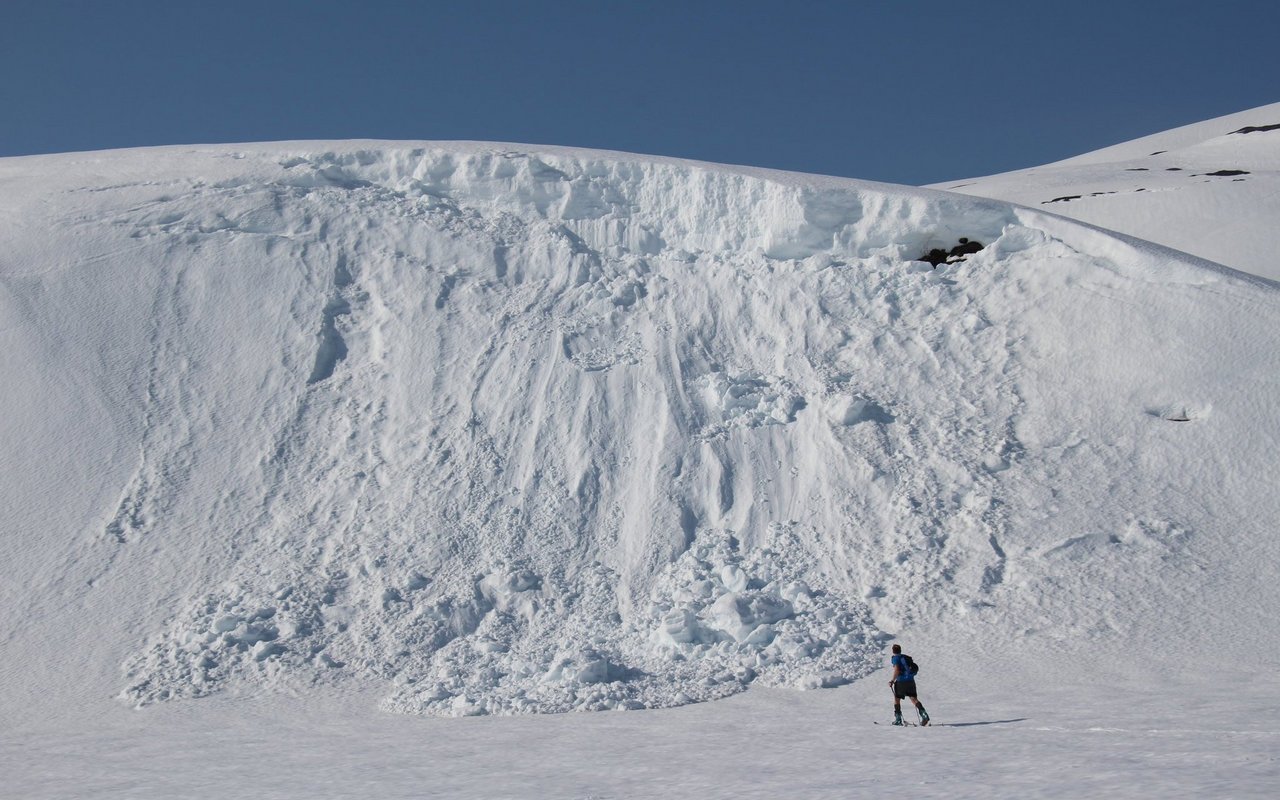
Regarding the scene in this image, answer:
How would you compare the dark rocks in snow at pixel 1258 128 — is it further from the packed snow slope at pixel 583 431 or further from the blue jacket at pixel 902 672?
the blue jacket at pixel 902 672

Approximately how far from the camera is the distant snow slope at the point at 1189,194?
28641 millimetres

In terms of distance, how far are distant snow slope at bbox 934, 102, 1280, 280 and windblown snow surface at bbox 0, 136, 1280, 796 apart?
10038 millimetres

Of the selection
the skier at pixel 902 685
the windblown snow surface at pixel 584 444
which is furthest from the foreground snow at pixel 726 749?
the skier at pixel 902 685

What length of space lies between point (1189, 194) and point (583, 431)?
22.0 m

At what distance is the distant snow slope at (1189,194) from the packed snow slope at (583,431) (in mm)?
10197

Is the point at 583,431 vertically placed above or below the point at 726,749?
above

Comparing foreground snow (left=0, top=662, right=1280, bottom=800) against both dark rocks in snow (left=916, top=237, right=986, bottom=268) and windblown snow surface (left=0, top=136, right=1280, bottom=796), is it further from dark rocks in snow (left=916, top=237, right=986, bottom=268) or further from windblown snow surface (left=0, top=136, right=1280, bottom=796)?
dark rocks in snow (left=916, top=237, right=986, bottom=268)

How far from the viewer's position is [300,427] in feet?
59.9

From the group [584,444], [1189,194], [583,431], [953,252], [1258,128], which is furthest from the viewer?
[1258,128]

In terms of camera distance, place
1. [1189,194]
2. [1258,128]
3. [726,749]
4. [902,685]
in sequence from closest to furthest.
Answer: [726,749]
[902,685]
[1189,194]
[1258,128]

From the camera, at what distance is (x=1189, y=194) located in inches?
1233

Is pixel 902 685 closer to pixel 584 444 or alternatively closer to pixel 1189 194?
pixel 584 444

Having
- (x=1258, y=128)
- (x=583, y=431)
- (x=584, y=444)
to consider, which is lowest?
(x=584, y=444)

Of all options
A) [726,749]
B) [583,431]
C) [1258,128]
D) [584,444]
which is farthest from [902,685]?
[1258,128]
